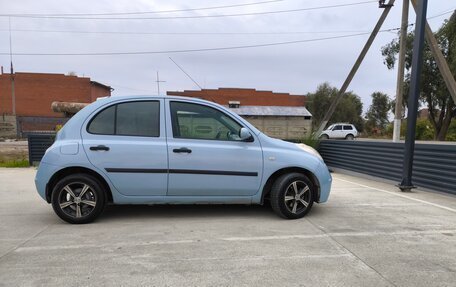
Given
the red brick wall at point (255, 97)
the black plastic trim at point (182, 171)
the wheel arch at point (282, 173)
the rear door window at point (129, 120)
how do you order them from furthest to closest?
the red brick wall at point (255, 97), the wheel arch at point (282, 173), the rear door window at point (129, 120), the black plastic trim at point (182, 171)

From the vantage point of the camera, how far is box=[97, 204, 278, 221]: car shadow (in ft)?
18.7

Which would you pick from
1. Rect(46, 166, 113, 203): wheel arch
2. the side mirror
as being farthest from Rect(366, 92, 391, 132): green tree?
Rect(46, 166, 113, 203): wheel arch

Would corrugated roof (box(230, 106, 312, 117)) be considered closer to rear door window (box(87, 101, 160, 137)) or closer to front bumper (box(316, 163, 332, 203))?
front bumper (box(316, 163, 332, 203))

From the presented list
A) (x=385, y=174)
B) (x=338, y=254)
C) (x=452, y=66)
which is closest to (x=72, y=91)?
(x=452, y=66)

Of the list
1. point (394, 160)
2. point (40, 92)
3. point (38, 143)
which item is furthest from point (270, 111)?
point (394, 160)

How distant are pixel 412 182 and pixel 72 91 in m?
49.2

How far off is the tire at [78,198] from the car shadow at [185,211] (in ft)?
1.21

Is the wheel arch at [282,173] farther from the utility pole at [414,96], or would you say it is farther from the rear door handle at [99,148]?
the utility pole at [414,96]

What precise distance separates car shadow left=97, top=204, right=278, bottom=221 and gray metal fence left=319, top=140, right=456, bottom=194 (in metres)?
3.97

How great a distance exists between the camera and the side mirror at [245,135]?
531cm

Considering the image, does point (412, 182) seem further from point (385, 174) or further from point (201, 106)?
point (201, 106)

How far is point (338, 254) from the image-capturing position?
13.6 feet

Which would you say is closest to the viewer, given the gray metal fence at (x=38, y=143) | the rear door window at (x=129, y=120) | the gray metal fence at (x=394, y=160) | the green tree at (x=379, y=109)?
the rear door window at (x=129, y=120)

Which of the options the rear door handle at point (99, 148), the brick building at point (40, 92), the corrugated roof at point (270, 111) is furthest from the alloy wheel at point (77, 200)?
the brick building at point (40, 92)
